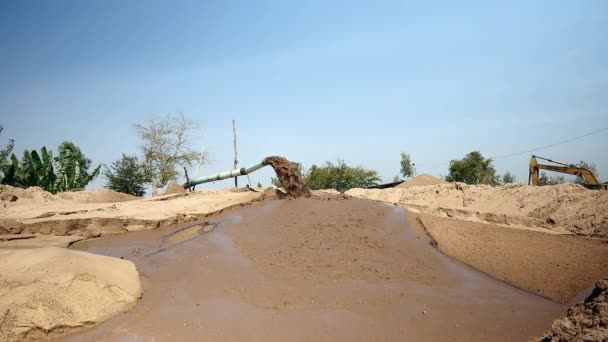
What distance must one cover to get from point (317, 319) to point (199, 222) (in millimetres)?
4248

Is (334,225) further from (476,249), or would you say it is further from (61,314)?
(61,314)

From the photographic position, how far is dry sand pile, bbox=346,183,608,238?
6883 mm

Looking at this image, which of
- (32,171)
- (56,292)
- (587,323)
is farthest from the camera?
(32,171)

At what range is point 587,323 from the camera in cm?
233

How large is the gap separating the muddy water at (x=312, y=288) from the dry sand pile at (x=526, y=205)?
6.86ft

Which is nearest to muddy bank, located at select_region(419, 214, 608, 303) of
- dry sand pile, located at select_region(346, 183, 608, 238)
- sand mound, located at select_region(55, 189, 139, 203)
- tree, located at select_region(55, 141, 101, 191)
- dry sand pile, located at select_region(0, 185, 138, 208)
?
dry sand pile, located at select_region(346, 183, 608, 238)

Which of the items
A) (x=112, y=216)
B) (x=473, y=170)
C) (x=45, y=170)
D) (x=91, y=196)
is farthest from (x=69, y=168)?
(x=473, y=170)

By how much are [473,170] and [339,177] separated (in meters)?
11.2

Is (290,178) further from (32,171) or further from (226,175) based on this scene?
(32,171)

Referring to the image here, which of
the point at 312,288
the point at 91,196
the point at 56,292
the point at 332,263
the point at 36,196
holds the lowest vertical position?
the point at 312,288

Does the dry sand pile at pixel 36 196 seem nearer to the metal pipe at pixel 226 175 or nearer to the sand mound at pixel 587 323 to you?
the metal pipe at pixel 226 175

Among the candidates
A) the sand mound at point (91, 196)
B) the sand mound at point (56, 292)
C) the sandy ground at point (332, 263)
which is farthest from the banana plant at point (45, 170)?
the sand mound at point (56, 292)

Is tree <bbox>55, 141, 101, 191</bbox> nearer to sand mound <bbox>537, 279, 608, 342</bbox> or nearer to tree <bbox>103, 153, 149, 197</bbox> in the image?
tree <bbox>103, 153, 149, 197</bbox>

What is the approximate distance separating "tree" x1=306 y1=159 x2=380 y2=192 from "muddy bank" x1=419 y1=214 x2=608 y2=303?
23.7 meters
